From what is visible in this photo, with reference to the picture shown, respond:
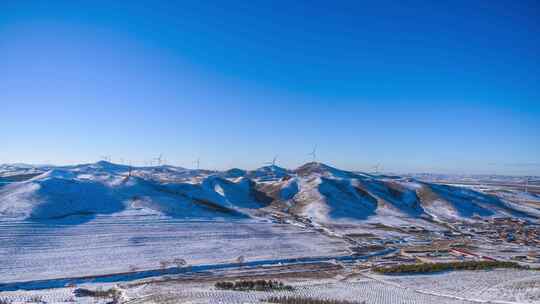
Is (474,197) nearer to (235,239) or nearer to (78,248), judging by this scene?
(235,239)

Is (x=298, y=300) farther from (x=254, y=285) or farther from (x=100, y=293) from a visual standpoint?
(x=100, y=293)

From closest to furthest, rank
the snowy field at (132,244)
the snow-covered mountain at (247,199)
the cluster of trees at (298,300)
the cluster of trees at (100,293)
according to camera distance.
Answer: the cluster of trees at (298,300) → the cluster of trees at (100,293) → the snowy field at (132,244) → the snow-covered mountain at (247,199)

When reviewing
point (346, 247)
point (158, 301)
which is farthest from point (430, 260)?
point (158, 301)

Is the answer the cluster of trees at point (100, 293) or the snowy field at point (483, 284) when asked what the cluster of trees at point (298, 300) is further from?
the cluster of trees at point (100, 293)

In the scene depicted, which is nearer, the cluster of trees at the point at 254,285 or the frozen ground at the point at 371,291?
the frozen ground at the point at 371,291

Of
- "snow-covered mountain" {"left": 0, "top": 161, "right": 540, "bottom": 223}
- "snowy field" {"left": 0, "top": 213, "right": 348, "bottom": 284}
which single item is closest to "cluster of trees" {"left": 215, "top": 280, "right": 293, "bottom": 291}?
"snowy field" {"left": 0, "top": 213, "right": 348, "bottom": 284}

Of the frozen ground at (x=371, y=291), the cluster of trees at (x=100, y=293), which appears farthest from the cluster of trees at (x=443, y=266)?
the cluster of trees at (x=100, y=293)

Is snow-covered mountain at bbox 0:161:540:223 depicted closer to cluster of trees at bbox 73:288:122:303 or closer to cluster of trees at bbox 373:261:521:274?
cluster of trees at bbox 73:288:122:303

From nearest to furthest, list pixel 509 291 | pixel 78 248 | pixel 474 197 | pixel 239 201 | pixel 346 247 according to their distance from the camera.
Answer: pixel 509 291 → pixel 78 248 → pixel 346 247 → pixel 239 201 → pixel 474 197
